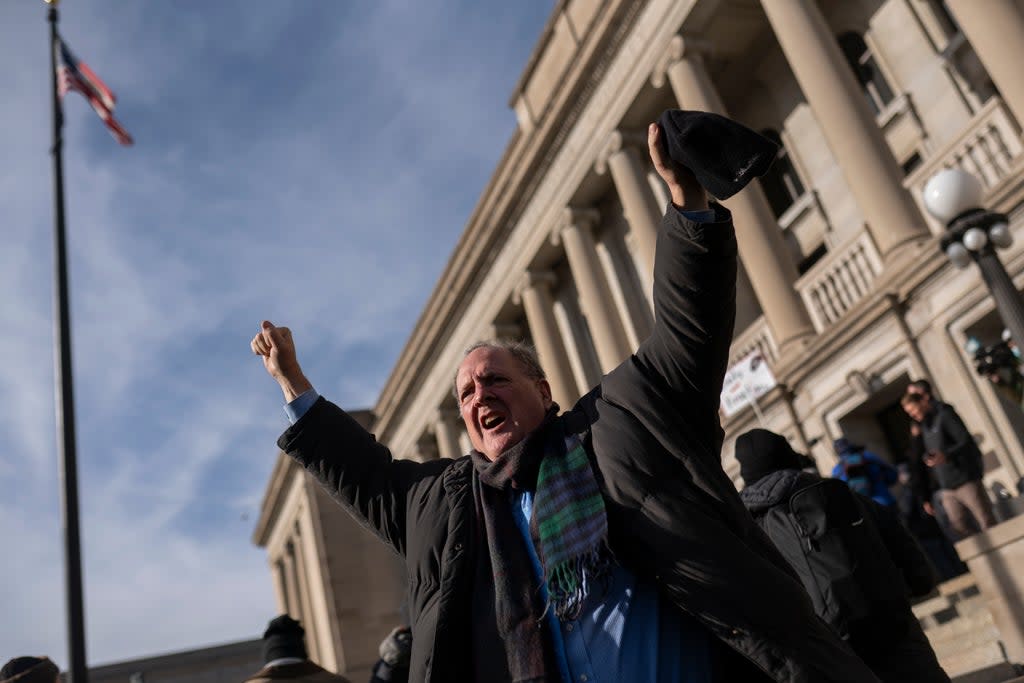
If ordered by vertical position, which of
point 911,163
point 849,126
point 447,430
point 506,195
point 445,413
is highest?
point 506,195

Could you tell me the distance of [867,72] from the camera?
1820cm

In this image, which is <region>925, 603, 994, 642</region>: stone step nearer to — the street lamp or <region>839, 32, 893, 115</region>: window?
the street lamp

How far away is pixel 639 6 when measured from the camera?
19.6m

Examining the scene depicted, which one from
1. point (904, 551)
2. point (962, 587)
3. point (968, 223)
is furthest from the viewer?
point (962, 587)

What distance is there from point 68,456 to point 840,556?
19.2ft

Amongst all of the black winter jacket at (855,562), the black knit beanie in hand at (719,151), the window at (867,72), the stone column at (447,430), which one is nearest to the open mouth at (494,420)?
the black knit beanie in hand at (719,151)

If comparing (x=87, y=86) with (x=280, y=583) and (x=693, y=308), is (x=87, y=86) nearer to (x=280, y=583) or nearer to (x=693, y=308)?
(x=693, y=308)

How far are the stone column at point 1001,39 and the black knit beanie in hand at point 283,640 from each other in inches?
424

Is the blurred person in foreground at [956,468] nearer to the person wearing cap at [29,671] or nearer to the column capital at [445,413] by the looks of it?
the person wearing cap at [29,671]

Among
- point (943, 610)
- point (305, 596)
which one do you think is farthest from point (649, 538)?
point (305, 596)

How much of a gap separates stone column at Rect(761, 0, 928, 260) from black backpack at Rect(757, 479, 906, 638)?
10.2 m

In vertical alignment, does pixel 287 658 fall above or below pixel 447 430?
below

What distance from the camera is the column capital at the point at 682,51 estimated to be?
18719 mm

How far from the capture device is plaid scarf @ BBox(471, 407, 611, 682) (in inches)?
93.1
